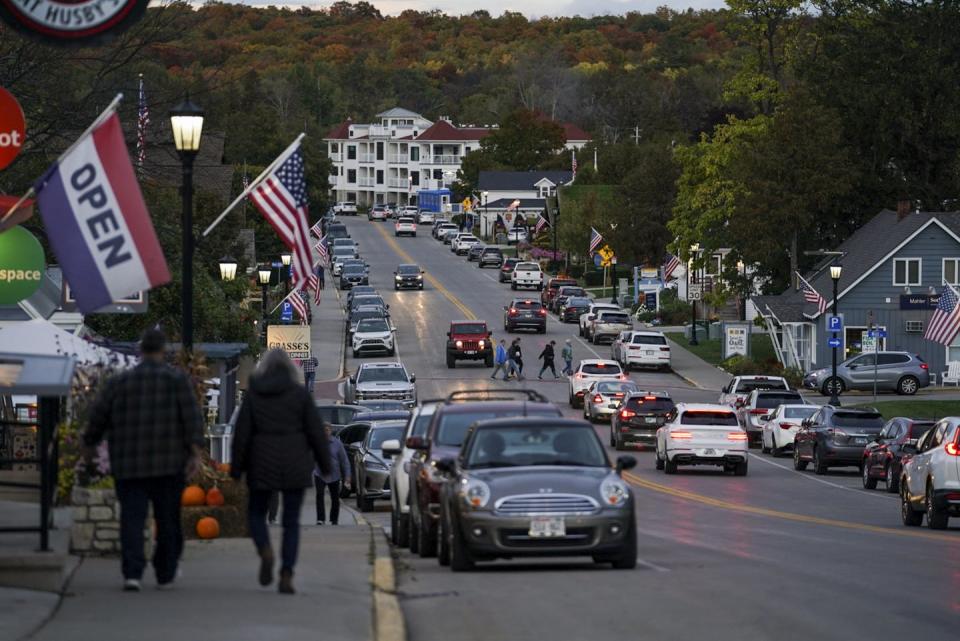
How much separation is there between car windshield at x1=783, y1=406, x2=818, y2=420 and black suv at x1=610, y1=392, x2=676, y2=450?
327cm

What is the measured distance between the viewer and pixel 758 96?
8488cm

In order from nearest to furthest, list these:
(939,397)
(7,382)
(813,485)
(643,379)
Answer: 1. (7,382)
2. (813,485)
3. (939,397)
4. (643,379)

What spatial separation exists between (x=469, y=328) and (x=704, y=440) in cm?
3156

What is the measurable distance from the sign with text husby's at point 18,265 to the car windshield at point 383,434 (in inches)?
372

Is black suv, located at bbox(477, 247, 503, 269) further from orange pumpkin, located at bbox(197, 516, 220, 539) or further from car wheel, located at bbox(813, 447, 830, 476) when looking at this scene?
orange pumpkin, located at bbox(197, 516, 220, 539)

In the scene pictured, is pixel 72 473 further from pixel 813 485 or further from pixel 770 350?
pixel 770 350

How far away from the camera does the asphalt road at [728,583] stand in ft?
42.8

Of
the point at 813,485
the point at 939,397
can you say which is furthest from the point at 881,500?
the point at 939,397

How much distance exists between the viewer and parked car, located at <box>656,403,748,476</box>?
39.0 metres

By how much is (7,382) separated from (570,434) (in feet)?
21.2

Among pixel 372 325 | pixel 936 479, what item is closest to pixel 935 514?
pixel 936 479

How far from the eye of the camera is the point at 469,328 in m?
70.1

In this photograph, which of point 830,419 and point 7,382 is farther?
point 830,419

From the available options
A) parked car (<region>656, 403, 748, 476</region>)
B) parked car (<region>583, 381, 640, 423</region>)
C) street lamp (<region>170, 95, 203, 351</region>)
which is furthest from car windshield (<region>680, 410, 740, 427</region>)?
street lamp (<region>170, 95, 203, 351</region>)
